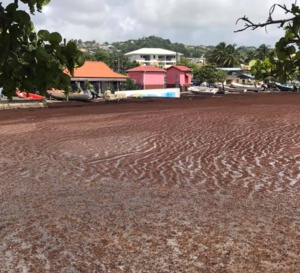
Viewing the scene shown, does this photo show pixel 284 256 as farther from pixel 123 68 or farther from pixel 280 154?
pixel 123 68

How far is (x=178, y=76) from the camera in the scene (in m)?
61.1

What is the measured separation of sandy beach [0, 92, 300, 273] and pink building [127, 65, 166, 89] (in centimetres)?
3969

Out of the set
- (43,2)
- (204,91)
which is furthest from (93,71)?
(43,2)

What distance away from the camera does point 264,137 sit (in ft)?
48.5

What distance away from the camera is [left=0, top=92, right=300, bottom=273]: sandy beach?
16.8 ft

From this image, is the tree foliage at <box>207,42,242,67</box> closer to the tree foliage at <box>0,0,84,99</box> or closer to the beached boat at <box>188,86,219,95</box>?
the beached boat at <box>188,86,219,95</box>

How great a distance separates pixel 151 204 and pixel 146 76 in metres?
47.8

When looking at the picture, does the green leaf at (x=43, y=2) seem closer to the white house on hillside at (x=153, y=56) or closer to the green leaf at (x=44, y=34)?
the green leaf at (x=44, y=34)

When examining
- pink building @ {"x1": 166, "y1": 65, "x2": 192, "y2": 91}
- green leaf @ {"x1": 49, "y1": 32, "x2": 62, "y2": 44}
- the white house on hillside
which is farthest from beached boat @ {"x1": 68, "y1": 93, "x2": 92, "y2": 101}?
the white house on hillside

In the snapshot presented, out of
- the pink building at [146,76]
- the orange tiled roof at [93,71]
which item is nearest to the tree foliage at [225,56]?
the pink building at [146,76]

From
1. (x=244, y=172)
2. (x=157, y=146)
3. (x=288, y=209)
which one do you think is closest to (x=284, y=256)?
(x=288, y=209)

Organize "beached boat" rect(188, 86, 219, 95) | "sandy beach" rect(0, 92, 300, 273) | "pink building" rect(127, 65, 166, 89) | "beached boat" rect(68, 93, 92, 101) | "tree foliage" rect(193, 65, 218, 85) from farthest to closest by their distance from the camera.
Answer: "tree foliage" rect(193, 65, 218, 85)
"pink building" rect(127, 65, 166, 89)
"beached boat" rect(188, 86, 219, 95)
"beached boat" rect(68, 93, 92, 101)
"sandy beach" rect(0, 92, 300, 273)

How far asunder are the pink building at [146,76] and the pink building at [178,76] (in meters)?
5.21

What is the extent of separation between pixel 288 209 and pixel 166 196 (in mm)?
2036
